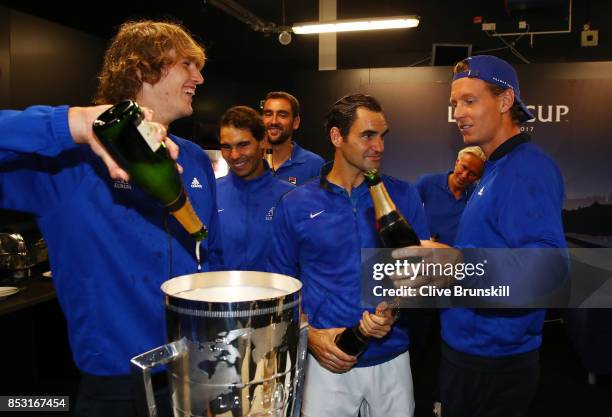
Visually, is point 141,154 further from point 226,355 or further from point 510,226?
point 510,226

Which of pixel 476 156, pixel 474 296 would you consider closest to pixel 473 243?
pixel 474 296

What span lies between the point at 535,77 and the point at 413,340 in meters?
3.38

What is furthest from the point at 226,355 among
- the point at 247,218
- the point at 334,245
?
the point at 247,218

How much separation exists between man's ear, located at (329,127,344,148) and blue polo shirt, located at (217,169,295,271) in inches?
26.2

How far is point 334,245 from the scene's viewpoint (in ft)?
5.90

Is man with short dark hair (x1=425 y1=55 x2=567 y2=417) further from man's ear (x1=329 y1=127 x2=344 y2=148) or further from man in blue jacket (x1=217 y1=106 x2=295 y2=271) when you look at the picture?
man in blue jacket (x1=217 y1=106 x2=295 y2=271)

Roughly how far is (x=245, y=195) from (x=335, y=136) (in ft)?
2.54

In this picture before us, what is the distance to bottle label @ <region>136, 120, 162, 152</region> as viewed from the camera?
2.25 ft

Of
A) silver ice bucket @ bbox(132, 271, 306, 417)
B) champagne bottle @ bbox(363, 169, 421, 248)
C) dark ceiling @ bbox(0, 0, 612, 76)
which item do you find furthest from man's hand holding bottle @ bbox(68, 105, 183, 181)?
dark ceiling @ bbox(0, 0, 612, 76)

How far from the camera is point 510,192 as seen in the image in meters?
1.51

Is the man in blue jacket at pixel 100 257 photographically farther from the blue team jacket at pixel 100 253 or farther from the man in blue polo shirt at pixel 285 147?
the man in blue polo shirt at pixel 285 147

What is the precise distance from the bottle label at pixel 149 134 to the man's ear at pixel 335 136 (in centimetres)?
136

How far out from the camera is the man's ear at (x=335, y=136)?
2.04m

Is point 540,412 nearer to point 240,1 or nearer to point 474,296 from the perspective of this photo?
point 474,296
